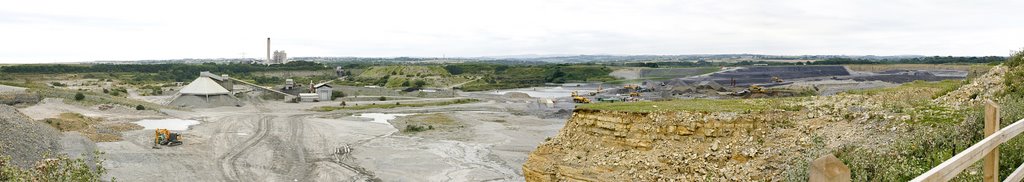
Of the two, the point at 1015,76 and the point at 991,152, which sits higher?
the point at 1015,76

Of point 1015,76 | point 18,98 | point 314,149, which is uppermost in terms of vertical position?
point 1015,76

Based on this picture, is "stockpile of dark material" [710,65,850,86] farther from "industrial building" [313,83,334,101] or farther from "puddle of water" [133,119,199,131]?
"puddle of water" [133,119,199,131]

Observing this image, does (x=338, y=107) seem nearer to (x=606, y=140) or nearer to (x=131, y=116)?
(x=131, y=116)

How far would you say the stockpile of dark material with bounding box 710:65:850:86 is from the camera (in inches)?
4365

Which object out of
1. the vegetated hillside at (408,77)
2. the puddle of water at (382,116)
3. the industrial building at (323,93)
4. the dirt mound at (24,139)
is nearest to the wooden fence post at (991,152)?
the dirt mound at (24,139)

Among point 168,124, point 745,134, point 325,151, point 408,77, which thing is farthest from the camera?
point 408,77

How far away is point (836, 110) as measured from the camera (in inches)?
655

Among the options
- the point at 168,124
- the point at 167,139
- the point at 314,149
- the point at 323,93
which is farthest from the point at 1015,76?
the point at 323,93

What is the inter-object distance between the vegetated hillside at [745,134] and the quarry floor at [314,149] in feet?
32.8

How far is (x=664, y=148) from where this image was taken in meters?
17.5

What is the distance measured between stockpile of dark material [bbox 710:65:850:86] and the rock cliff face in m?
92.6

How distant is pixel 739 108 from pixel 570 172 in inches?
185

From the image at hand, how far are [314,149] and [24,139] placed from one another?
13.1 m

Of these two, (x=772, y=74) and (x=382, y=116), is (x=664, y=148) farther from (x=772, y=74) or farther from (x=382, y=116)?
(x=772, y=74)
